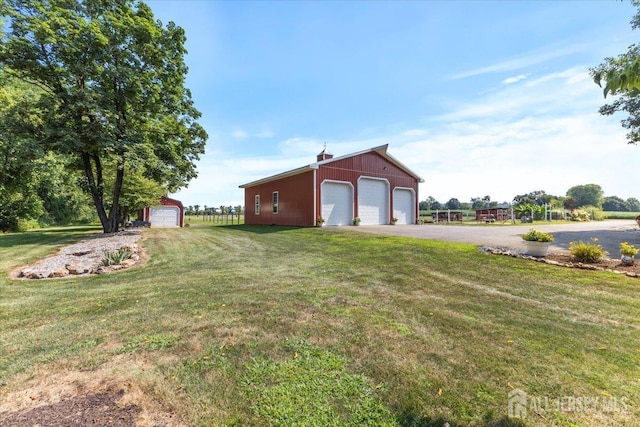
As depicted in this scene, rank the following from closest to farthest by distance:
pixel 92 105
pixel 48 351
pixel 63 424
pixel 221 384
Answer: pixel 63 424 → pixel 221 384 → pixel 48 351 → pixel 92 105

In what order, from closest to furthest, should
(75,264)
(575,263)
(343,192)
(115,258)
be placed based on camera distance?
1. (575,263)
2. (75,264)
3. (115,258)
4. (343,192)

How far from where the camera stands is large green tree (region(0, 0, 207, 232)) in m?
10.5

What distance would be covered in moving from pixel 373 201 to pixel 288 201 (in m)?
5.40

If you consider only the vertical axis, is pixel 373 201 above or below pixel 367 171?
below

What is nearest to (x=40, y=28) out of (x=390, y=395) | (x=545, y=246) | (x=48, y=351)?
(x=48, y=351)

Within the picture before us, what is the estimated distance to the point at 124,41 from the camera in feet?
37.9

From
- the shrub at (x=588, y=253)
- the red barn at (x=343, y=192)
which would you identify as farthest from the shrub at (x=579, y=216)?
the shrub at (x=588, y=253)

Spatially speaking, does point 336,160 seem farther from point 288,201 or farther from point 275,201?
point 275,201

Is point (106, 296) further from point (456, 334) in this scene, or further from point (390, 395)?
point (456, 334)

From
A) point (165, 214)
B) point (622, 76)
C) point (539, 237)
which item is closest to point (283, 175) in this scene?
point (539, 237)

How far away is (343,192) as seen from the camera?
54.4 feet

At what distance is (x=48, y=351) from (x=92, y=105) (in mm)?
11331

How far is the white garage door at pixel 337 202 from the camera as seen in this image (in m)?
15.7

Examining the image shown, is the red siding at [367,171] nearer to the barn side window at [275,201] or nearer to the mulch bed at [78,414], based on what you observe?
the barn side window at [275,201]
